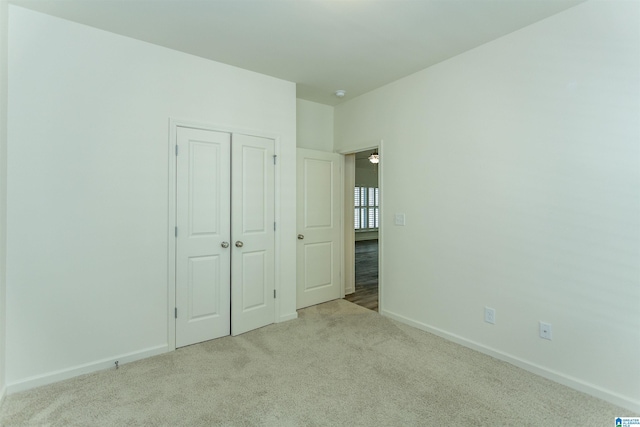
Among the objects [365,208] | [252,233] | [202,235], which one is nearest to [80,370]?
[202,235]

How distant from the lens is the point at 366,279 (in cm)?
546

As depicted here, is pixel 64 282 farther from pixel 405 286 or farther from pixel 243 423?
pixel 405 286

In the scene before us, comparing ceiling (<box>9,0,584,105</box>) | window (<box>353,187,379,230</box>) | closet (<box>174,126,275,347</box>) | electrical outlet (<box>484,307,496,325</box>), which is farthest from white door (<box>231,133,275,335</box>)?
window (<box>353,187,379,230</box>)

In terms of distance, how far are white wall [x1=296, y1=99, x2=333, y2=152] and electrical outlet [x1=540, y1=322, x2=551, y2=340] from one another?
3093 mm

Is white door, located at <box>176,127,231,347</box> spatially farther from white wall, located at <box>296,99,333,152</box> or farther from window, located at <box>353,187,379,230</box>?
window, located at <box>353,187,379,230</box>

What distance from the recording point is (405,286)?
344 centimetres

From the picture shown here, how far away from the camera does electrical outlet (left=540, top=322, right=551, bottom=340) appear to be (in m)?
2.34

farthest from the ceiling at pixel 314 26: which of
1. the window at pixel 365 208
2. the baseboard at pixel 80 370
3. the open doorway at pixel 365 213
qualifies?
the window at pixel 365 208

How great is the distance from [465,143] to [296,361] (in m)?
2.45

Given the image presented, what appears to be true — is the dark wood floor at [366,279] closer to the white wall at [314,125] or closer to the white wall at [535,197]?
the white wall at [535,197]

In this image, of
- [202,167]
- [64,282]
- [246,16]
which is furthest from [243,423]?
[246,16]

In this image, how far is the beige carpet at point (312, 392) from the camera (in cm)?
188

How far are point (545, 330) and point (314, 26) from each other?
293cm

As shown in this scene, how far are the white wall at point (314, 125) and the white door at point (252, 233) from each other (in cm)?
80
